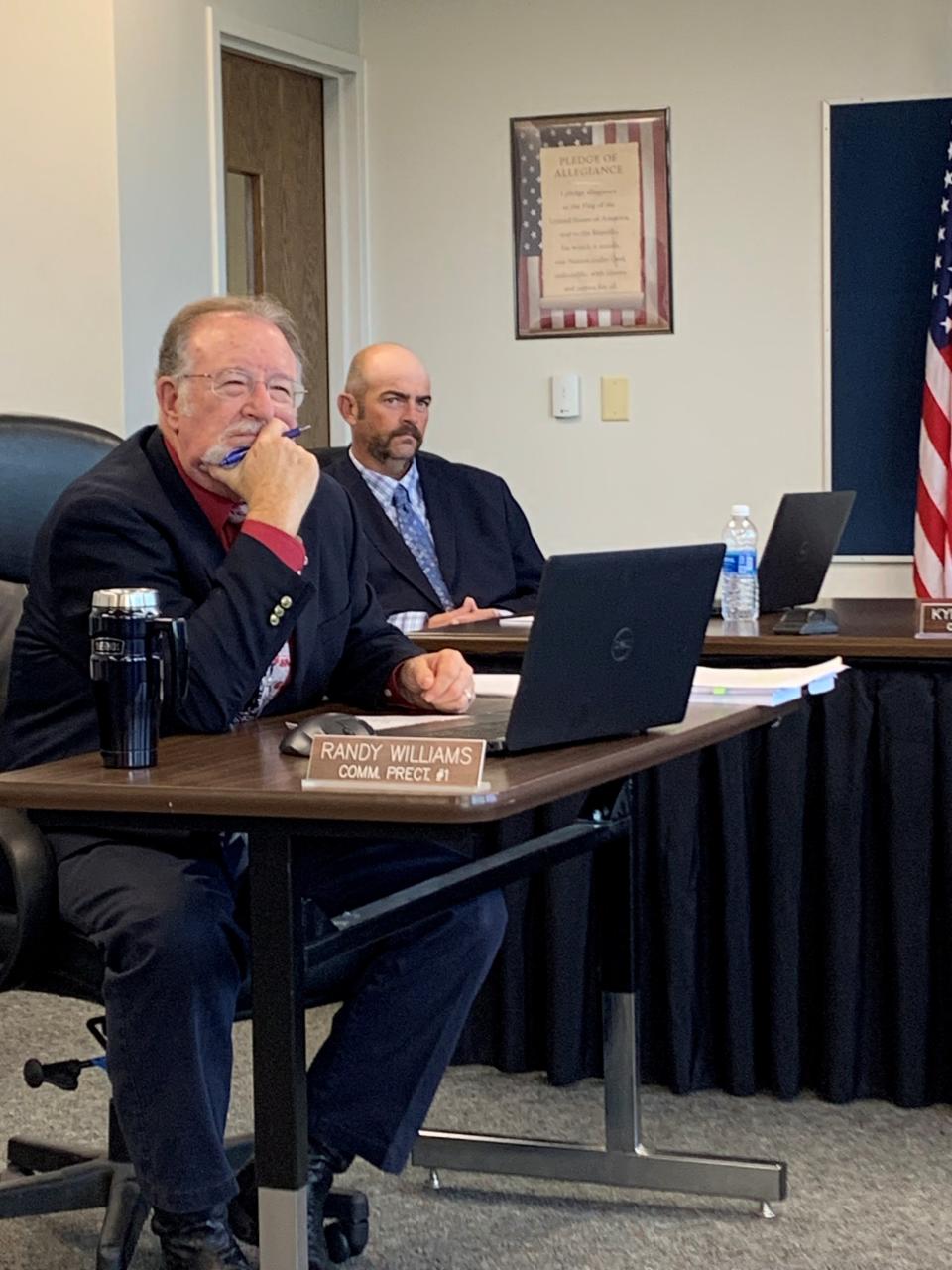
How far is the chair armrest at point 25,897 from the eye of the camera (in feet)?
6.40

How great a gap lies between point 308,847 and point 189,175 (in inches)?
116

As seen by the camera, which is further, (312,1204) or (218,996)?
(312,1204)

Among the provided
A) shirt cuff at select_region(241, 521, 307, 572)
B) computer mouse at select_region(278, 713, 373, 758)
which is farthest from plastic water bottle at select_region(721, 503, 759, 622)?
computer mouse at select_region(278, 713, 373, 758)

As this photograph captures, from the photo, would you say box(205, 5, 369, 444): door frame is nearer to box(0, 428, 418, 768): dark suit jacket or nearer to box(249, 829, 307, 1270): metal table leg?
box(0, 428, 418, 768): dark suit jacket

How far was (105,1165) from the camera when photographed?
7.42 feet

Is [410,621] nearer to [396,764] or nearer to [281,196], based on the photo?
[396,764]

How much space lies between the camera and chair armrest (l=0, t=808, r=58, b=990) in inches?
76.9

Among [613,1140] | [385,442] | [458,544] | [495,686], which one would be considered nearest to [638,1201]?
[613,1140]

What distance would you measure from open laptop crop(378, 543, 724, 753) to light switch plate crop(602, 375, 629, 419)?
130 inches

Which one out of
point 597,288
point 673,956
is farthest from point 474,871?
point 597,288

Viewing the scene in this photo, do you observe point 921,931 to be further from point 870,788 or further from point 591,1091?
point 591,1091

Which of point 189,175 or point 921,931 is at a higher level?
point 189,175

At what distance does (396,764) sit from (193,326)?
933 millimetres

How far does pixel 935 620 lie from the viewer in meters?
2.82
